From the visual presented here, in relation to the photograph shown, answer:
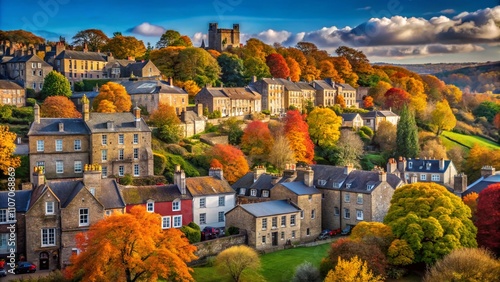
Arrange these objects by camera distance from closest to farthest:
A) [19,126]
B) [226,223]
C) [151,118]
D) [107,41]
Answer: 1. [226,223]
2. [19,126]
3. [151,118]
4. [107,41]

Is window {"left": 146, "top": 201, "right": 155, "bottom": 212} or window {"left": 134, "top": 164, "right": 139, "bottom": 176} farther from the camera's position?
window {"left": 134, "top": 164, "right": 139, "bottom": 176}

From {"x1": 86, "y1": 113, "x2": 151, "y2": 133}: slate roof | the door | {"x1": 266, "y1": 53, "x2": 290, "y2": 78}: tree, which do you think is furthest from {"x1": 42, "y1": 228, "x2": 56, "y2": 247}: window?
{"x1": 266, "y1": 53, "x2": 290, "y2": 78}: tree

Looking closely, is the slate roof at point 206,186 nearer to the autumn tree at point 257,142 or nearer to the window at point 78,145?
the window at point 78,145

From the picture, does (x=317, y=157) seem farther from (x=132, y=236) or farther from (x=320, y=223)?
(x=132, y=236)

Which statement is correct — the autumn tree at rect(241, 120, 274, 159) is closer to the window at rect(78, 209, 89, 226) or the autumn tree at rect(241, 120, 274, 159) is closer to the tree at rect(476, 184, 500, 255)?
the tree at rect(476, 184, 500, 255)

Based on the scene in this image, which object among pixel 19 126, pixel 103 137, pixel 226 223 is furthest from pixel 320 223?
pixel 19 126

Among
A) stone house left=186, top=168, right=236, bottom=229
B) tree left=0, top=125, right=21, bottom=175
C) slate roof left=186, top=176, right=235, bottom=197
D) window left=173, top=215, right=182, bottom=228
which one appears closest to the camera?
window left=173, top=215, right=182, bottom=228

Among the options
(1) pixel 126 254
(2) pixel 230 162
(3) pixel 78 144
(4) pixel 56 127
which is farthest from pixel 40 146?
(1) pixel 126 254
